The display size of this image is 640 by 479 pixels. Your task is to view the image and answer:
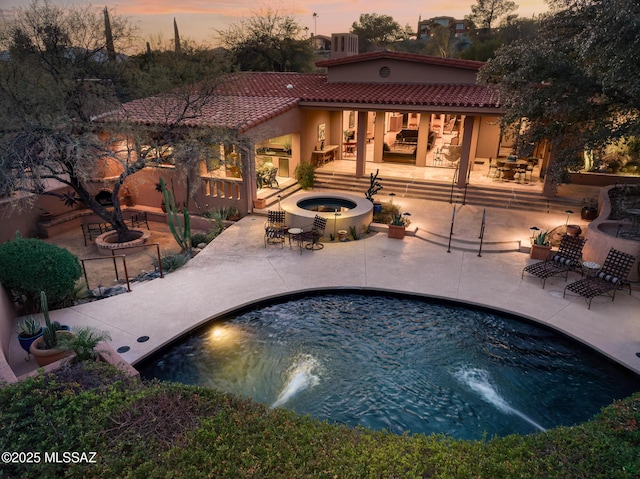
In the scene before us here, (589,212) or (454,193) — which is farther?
(454,193)

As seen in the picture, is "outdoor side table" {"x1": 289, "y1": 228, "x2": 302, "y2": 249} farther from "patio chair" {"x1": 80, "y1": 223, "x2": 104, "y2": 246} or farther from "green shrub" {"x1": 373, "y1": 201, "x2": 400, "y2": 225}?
"patio chair" {"x1": 80, "y1": 223, "x2": 104, "y2": 246}

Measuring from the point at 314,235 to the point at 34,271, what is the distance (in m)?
7.64

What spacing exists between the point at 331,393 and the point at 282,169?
14783mm

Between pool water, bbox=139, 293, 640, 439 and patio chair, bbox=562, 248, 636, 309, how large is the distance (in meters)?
1.84

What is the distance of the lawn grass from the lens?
4.73 metres

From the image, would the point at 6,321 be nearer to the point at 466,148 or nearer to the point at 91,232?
the point at 91,232

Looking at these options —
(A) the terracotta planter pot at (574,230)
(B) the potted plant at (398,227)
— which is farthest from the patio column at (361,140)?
(A) the terracotta planter pot at (574,230)

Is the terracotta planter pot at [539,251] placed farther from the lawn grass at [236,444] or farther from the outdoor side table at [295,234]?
the lawn grass at [236,444]

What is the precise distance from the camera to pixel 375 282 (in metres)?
11.7

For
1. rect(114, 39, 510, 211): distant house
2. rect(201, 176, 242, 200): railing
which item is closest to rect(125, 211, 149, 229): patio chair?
rect(201, 176, 242, 200): railing

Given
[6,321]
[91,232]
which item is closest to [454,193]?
[91,232]

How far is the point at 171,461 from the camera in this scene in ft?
15.6

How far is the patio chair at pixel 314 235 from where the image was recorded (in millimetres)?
13760

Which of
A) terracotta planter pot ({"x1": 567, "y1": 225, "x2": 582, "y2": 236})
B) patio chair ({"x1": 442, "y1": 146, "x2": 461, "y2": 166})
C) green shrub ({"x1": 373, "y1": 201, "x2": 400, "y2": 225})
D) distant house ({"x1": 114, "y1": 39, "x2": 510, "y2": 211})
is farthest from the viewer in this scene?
patio chair ({"x1": 442, "y1": 146, "x2": 461, "y2": 166})
